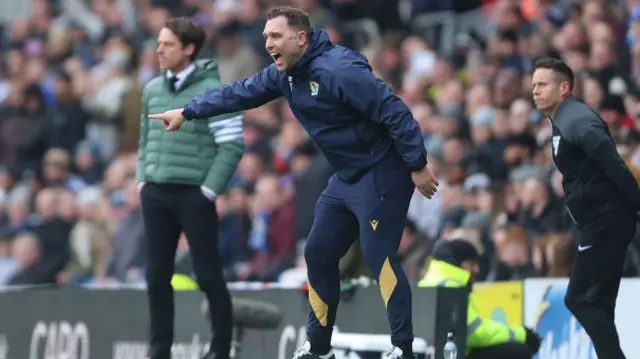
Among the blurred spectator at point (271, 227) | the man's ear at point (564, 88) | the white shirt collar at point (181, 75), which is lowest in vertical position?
the blurred spectator at point (271, 227)

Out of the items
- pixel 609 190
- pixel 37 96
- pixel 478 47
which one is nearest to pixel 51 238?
pixel 37 96

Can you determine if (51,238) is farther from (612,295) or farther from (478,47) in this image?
(612,295)

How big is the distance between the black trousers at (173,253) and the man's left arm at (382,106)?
204 cm

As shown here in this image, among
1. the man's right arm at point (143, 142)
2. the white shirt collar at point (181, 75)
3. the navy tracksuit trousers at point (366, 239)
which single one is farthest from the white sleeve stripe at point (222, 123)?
the navy tracksuit trousers at point (366, 239)

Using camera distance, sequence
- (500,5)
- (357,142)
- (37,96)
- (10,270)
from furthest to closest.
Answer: (37,96) → (10,270) → (500,5) → (357,142)

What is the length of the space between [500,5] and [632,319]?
6937 mm

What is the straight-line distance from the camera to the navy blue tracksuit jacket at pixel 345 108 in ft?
30.5

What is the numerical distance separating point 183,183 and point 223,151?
0.37 m

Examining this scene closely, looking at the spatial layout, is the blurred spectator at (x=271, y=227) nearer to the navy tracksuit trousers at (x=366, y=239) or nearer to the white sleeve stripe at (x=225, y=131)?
the white sleeve stripe at (x=225, y=131)

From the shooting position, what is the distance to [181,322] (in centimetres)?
1329

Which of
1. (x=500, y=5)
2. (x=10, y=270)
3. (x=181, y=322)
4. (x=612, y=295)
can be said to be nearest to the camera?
(x=612, y=295)

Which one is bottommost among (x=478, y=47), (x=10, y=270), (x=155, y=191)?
(x=10, y=270)

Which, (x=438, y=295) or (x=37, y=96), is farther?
(x=37, y=96)

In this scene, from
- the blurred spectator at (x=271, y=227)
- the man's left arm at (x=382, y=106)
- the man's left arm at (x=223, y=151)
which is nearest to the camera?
the man's left arm at (x=382, y=106)
